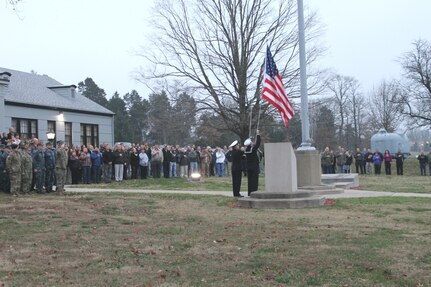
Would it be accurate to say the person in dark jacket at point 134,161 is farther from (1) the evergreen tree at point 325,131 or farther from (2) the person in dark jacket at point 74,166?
(1) the evergreen tree at point 325,131

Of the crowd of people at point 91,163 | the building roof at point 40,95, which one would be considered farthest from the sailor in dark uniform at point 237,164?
the building roof at point 40,95

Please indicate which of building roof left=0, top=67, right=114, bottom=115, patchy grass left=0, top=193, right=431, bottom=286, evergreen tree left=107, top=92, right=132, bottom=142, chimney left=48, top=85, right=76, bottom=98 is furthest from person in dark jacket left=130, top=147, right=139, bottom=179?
evergreen tree left=107, top=92, right=132, bottom=142

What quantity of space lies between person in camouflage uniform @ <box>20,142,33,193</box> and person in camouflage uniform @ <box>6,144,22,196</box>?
24 cm

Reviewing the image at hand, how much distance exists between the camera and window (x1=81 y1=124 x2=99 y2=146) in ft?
126

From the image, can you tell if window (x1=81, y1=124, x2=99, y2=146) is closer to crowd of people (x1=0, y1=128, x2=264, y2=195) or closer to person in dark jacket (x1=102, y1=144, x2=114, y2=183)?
crowd of people (x1=0, y1=128, x2=264, y2=195)

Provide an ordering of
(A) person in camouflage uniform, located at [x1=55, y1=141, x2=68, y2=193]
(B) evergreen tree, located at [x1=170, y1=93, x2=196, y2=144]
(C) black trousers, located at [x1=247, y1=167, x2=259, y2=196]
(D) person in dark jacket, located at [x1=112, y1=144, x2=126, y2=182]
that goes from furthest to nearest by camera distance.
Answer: (B) evergreen tree, located at [x1=170, y1=93, x2=196, y2=144] < (D) person in dark jacket, located at [x1=112, y1=144, x2=126, y2=182] < (A) person in camouflage uniform, located at [x1=55, y1=141, x2=68, y2=193] < (C) black trousers, located at [x1=247, y1=167, x2=259, y2=196]

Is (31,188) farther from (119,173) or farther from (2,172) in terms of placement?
(119,173)

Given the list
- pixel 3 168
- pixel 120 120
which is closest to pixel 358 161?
pixel 3 168

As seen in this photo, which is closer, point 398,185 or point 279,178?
point 279,178

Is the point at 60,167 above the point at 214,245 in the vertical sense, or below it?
above

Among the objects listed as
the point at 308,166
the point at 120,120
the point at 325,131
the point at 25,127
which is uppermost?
the point at 120,120

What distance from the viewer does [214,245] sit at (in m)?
8.87

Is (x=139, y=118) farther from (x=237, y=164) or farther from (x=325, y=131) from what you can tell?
(x=237, y=164)

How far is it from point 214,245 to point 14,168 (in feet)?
36.8
